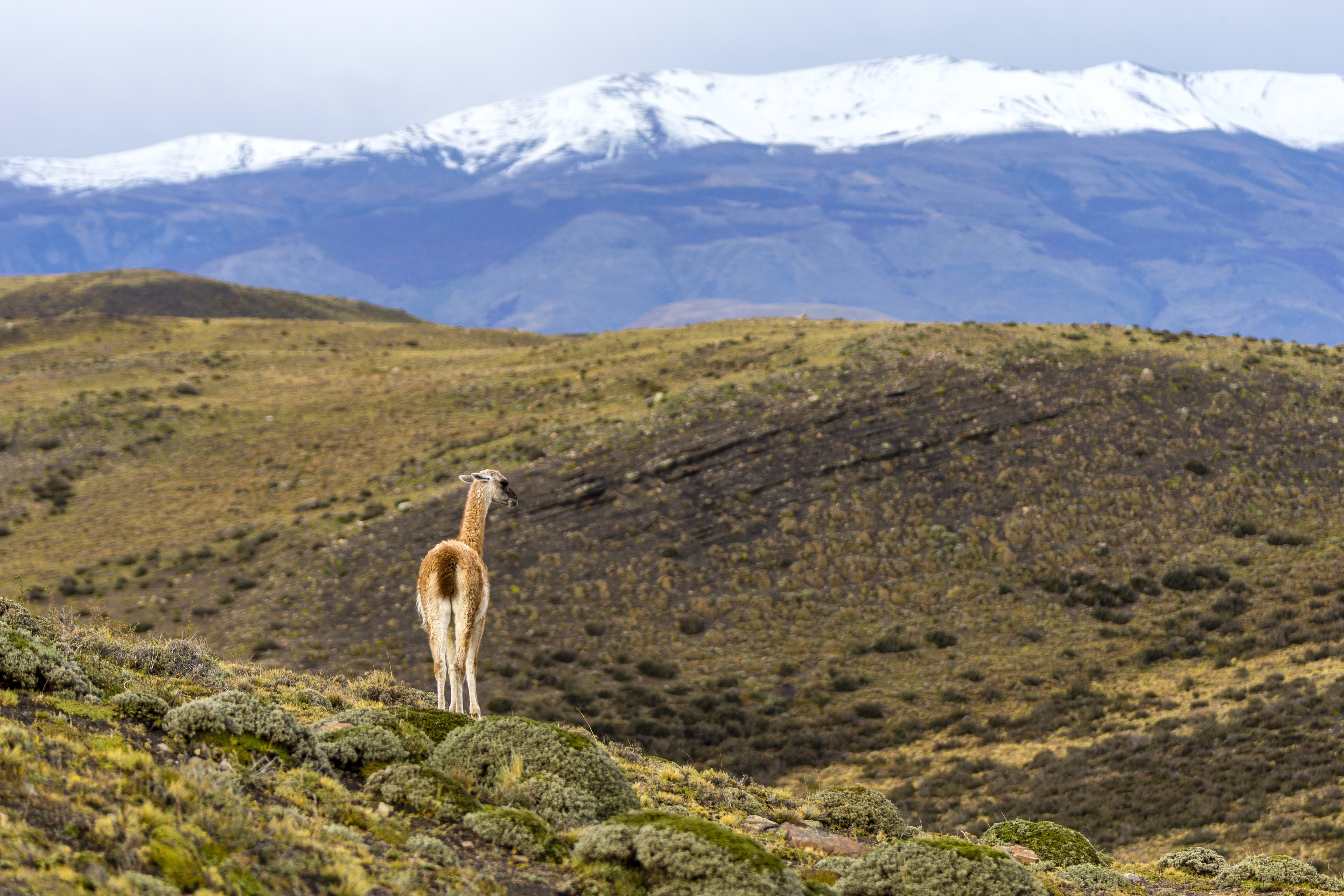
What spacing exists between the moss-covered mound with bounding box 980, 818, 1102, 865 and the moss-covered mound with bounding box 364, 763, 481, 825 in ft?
22.3

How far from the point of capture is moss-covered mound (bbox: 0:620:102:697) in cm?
714

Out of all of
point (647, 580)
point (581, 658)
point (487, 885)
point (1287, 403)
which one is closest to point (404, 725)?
point (487, 885)

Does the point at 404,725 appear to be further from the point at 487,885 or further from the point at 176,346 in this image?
the point at 176,346

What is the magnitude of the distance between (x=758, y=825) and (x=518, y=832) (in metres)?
3.80

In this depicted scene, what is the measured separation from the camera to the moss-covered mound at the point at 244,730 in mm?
7145

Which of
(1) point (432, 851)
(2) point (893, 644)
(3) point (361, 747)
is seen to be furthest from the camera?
(2) point (893, 644)

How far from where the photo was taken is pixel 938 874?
7.17 meters

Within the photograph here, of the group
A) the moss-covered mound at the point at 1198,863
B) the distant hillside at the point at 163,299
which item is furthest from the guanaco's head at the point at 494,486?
the distant hillside at the point at 163,299

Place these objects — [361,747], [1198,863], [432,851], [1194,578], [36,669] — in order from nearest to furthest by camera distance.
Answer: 1. [432,851]
2. [36,669]
3. [361,747]
4. [1198,863]
5. [1194,578]

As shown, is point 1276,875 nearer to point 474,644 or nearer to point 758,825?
point 758,825

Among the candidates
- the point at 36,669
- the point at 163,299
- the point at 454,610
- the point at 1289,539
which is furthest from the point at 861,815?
the point at 163,299

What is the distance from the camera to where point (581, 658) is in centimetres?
2928

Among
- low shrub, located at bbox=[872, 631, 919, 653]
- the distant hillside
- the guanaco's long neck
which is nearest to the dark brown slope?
low shrub, located at bbox=[872, 631, 919, 653]

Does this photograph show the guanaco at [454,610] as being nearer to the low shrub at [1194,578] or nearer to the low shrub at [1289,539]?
the low shrub at [1194,578]
